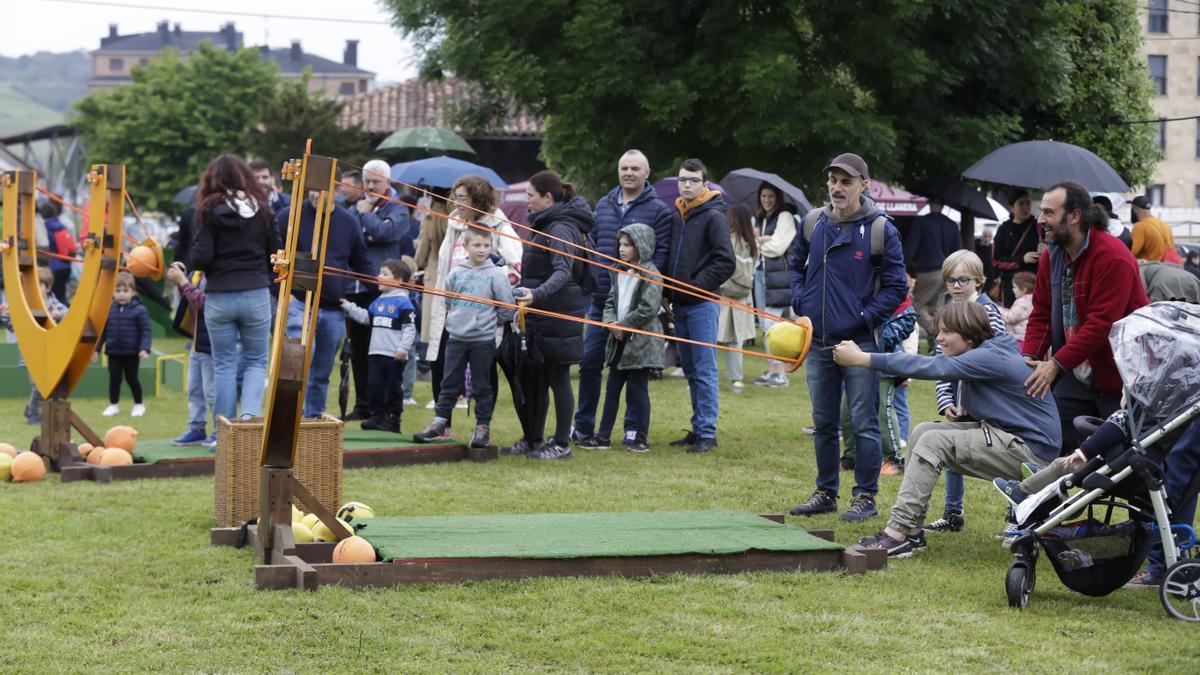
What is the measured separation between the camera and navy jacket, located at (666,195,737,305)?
35.3 feet

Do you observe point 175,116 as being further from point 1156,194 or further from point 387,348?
point 387,348

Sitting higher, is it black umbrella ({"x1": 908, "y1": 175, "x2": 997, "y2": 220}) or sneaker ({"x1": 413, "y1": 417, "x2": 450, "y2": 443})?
black umbrella ({"x1": 908, "y1": 175, "x2": 997, "y2": 220})

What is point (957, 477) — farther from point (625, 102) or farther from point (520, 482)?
point (625, 102)

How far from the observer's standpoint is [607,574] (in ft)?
21.8

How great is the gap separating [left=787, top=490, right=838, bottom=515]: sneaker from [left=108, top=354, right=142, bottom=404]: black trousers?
751cm

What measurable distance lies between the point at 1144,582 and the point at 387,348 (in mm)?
6669

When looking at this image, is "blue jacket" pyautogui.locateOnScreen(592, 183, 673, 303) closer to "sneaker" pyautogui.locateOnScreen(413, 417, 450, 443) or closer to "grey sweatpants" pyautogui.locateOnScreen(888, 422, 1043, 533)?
"sneaker" pyautogui.locateOnScreen(413, 417, 450, 443)

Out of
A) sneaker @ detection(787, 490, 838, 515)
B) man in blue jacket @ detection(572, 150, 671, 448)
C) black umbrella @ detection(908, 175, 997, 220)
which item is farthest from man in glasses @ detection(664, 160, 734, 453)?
black umbrella @ detection(908, 175, 997, 220)

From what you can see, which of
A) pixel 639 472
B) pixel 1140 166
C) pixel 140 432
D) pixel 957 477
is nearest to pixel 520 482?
pixel 639 472

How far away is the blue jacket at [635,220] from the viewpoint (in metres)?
10.9

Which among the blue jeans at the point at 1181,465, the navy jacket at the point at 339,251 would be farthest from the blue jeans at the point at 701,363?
the blue jeans at the point at 1181,465

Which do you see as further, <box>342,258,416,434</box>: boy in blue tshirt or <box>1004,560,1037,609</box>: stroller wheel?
<box>342,258,416,434</box>: boy in blue tshirt

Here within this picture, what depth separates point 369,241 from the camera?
12578 mm

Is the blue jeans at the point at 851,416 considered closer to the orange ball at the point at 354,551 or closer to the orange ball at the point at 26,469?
the orange ball at the point at 354,551
